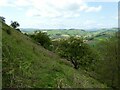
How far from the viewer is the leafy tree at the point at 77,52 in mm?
47406

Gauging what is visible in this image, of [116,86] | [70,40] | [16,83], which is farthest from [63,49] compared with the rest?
[16,83]

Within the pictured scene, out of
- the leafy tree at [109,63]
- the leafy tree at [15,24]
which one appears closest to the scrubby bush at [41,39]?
the leafy tree at [15,24]

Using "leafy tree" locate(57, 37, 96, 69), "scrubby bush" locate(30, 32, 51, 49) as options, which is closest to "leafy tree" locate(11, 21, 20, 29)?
"scrubby bush" locate(30, 32, 51, 49)

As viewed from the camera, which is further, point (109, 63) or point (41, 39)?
point (41, 39)

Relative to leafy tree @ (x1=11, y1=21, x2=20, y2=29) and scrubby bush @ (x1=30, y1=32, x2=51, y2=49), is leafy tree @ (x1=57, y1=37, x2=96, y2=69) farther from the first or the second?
leafy tree @ (x1=11, y1=21, x2=20, y2=29)

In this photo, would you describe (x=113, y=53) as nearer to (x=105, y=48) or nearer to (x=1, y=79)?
(x=105, y=48)

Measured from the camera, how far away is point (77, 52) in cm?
4775

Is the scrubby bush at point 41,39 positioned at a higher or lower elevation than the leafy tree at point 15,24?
lower

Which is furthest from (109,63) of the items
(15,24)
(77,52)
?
(15,24)

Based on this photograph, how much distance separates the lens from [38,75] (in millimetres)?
16828

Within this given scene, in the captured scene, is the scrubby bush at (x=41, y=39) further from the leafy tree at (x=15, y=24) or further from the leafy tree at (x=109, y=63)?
the leafy tree at (x=109, y=63)

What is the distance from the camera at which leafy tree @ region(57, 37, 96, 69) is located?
47.4m

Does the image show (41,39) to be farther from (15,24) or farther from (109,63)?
(109,63)

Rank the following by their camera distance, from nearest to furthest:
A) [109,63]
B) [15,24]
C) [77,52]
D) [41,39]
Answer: [109,63] < [77,52] < [41,39] < [15,24]
